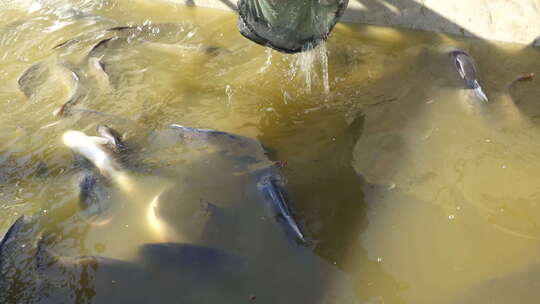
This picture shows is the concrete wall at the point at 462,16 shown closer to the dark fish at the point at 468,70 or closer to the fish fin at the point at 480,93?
the dark fish at the point at 468,70

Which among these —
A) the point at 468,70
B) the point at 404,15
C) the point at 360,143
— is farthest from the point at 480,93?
A: the point at 404,15

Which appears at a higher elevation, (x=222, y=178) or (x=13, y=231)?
(x=13, y=231)

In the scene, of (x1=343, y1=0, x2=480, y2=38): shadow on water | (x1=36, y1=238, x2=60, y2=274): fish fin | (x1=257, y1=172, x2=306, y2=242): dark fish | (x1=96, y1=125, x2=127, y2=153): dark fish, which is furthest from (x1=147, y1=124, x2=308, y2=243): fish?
(x1=343, y1=0, x2=480, y2=38): shadow on water

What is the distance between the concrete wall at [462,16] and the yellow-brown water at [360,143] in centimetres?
11

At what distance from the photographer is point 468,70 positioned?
12.8 ft

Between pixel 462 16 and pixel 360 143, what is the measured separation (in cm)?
193

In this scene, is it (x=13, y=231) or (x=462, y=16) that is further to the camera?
(x=462, y=16)

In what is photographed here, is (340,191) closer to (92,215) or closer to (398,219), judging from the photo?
(398,219)

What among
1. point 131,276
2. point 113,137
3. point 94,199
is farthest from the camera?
point 113,137

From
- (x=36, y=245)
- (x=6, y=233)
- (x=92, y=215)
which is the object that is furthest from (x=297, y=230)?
(x=6, y=233)

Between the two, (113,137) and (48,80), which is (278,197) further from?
(48,80)

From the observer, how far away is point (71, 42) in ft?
16.4

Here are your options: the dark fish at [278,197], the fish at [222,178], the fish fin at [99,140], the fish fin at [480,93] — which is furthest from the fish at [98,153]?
the fish fin at [480,93]

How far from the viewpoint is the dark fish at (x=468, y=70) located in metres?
3.70
